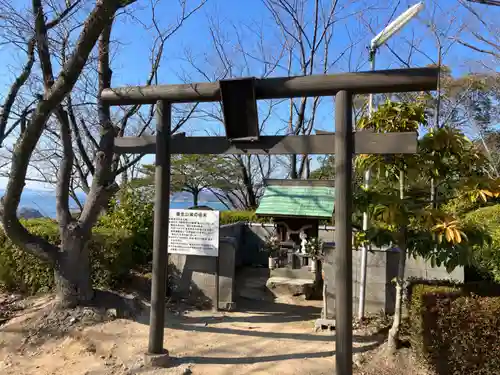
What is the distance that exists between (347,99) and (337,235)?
1.24 m

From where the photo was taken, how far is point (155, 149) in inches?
164

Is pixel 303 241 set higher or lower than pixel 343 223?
lower

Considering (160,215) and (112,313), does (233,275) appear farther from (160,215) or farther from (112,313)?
(160,215)

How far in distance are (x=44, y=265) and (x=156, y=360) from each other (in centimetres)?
313

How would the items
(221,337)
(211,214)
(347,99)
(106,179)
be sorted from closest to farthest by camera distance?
1. (347,99)
2. (221,337)
3. (106,179)
4. (211,214)

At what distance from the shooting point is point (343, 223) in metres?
3.51

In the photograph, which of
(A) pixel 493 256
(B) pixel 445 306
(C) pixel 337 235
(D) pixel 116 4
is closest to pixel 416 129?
(C) pixel 337 235

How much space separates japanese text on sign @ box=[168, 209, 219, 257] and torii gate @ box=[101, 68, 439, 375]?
101 inches

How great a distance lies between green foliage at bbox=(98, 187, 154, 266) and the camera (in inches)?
315

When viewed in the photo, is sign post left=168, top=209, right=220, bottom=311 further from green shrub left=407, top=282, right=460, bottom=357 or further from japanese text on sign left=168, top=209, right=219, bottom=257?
green shrub left=407, top=282, right=460, bottom=357

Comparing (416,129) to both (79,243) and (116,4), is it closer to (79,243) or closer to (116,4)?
(116,4)

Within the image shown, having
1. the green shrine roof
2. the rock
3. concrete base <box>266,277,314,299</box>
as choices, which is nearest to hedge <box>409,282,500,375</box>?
the rock

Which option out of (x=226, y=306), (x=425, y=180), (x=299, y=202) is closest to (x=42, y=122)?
(x=226, y=306)

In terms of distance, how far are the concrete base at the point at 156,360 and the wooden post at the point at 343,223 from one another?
179 cm
